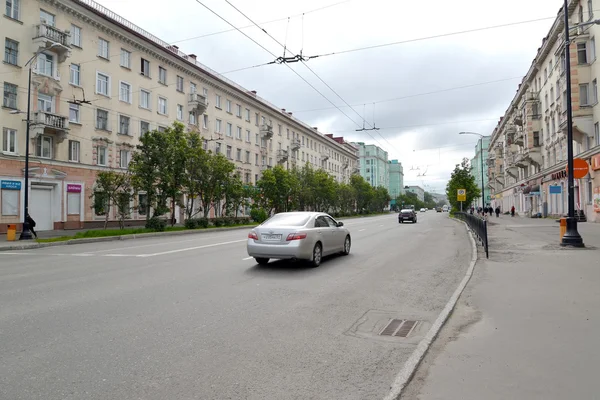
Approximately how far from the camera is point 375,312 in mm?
6254

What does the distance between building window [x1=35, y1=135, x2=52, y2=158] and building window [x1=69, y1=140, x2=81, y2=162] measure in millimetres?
1618

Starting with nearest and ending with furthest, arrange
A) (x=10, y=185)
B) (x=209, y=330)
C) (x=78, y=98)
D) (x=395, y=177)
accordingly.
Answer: (x=209, y=330)
(x=10, y=185)
(x=78, y=98)
(x=395, y=177)

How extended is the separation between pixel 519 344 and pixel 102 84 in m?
36.9

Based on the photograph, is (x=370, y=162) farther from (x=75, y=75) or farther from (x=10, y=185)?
(x=10, y=185)

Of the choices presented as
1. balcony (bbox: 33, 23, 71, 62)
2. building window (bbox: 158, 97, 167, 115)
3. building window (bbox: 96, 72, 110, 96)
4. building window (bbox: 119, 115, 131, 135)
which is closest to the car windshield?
balcony (bbox: 33, 23, 71, 62)

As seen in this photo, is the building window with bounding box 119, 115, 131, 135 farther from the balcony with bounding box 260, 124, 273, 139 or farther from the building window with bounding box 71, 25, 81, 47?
the balcony with bounding box 260, 124, 273, 139

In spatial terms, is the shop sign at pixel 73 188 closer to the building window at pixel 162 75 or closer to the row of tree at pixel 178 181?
the row of tree at pixel 178 181

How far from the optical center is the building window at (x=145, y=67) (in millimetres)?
38531

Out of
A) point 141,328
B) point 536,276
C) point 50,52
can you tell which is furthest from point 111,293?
point 50,52

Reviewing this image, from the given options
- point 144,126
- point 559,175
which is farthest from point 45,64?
point 559,175

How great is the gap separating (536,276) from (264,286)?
5.91 metres

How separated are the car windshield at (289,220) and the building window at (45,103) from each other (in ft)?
84.0

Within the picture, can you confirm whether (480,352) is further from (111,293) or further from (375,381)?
(111,293)

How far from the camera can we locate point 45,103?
29.6 metres
